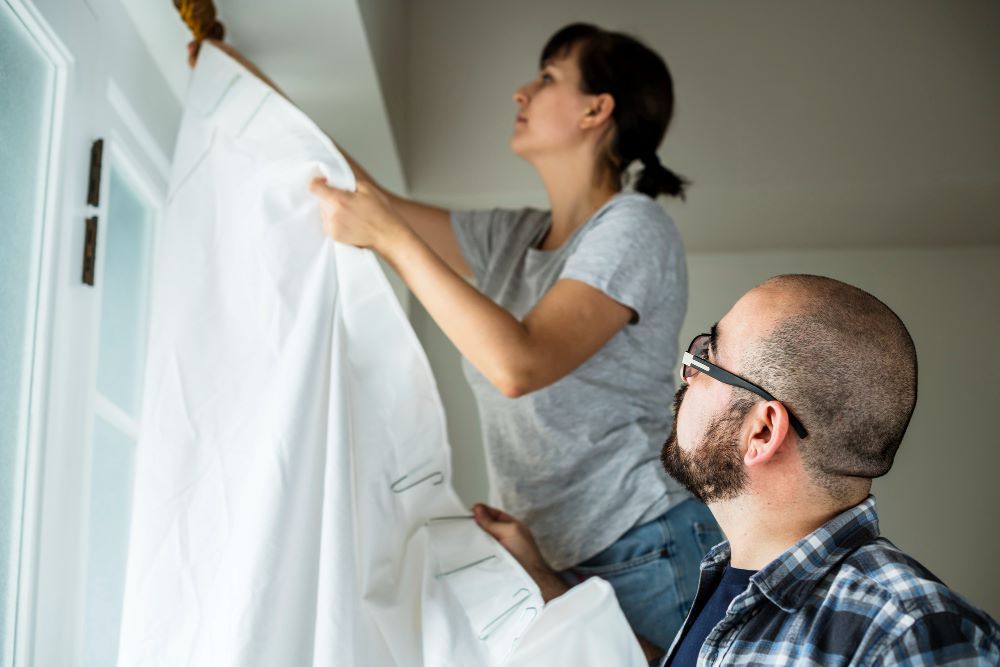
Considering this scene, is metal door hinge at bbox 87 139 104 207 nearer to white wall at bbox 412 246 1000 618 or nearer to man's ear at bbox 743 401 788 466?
man's ear at bbox 743 401 788 466

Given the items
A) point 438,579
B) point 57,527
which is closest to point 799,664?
point 438,579

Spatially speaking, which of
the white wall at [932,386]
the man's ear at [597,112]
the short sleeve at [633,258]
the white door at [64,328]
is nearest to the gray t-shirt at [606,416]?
the short sleeve at [633,258]

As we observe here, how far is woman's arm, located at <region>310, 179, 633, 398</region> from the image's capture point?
53.9 inches

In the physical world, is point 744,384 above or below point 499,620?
above

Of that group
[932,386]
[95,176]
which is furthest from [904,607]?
[932,386]

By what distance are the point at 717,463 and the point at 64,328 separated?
77 centimetres

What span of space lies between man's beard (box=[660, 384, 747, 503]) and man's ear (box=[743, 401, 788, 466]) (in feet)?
0.05

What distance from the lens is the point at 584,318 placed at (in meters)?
1.47

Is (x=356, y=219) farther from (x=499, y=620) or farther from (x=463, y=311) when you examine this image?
(x=499, y=620)

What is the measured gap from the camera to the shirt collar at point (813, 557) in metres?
1.04

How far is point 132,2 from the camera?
5.15ft

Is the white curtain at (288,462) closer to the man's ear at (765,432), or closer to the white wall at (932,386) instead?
the man's ear at (765,432)

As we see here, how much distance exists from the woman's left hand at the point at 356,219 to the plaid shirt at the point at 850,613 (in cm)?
63

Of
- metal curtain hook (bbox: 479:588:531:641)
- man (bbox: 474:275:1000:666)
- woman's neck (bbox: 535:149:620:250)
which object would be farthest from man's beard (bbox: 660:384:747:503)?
woman's neck (bbox: 535:149:620:250)
